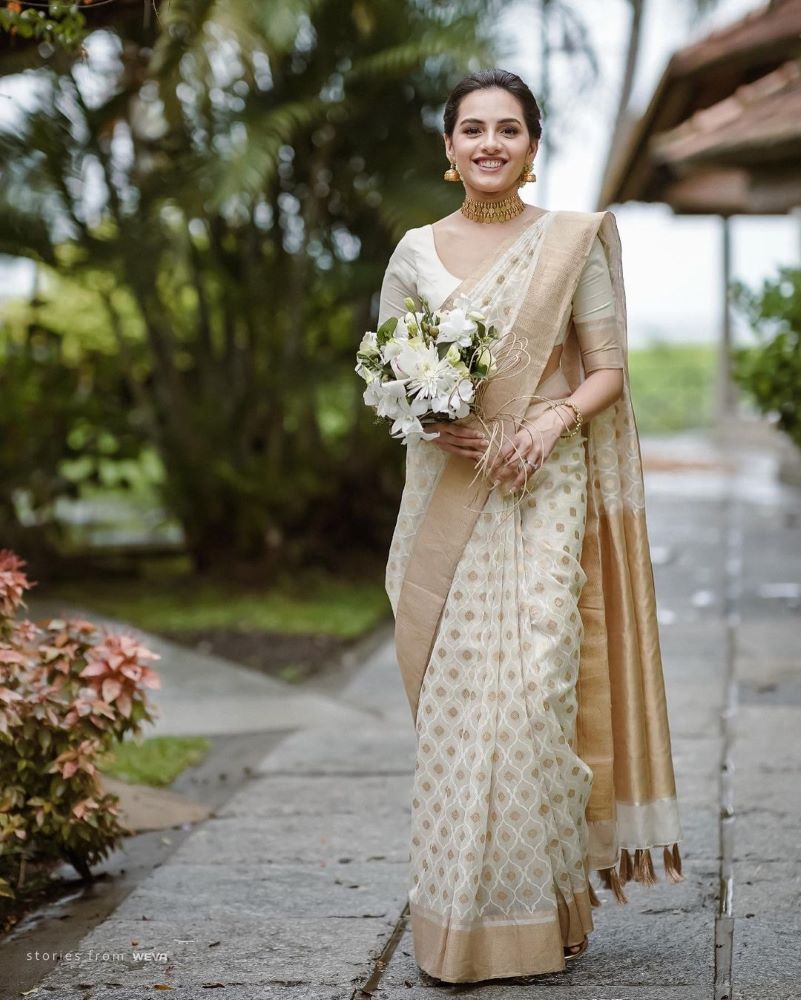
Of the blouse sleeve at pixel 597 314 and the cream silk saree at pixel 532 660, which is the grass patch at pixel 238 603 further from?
the blouse sleeve at pixel 597 314

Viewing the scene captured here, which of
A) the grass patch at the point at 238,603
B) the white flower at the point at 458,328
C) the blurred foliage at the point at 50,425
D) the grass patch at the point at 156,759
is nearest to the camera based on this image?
the white flower at the point at 458,328

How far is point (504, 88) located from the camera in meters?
3.17

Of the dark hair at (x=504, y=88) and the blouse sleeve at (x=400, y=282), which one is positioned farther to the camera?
the blouse sleeve at (x=400, y=282)

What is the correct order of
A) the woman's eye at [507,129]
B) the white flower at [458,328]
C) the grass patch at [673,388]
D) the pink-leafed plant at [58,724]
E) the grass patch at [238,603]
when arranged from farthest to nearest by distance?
1. the grass patch at [673,388]
2. the grass patch at [238,603]
3. the pink-leafed plant at [58,724]
4. the woman's eye at [507,129]
5. the white flower at [458,328]

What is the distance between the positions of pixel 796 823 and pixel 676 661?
8.10ft

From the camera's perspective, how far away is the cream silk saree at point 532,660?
3.07 metres

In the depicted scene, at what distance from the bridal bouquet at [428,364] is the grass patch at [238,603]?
501 centimetres

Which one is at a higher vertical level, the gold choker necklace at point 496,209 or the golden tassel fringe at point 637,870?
the gold choker necklace at point 496,209

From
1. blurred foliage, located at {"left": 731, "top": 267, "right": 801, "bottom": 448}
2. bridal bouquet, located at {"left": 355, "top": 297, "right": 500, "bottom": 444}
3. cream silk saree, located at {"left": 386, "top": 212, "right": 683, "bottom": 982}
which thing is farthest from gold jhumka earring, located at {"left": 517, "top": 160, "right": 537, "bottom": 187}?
blurred foliage, located at {"left": 731, "top": 267, "right": 801, "bottom": 448}

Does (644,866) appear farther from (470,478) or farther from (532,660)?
(470,478)

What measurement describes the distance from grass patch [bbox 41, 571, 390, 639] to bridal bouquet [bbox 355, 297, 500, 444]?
5.01m

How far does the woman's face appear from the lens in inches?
125

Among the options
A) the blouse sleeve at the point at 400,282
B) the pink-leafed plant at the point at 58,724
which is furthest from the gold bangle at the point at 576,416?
the pink-leafed plant at the point at 58,724

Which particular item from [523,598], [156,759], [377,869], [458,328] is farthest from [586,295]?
[156,759]
